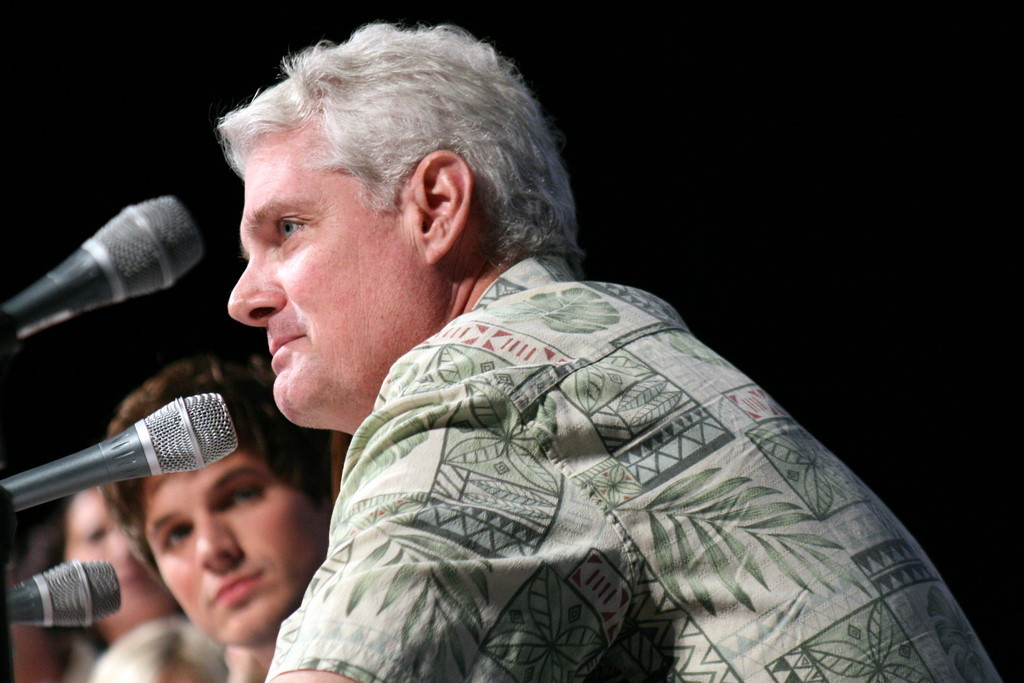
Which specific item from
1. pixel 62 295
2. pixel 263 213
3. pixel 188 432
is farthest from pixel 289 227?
pixel 62 295

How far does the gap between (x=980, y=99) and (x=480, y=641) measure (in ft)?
8.56

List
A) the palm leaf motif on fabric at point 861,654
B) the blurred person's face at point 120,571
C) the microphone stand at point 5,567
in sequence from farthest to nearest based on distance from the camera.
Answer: the blurred person's face at point 120,571 → the palm leaf motif on fabric at point 861,654 → the microphone stand at point 5,567

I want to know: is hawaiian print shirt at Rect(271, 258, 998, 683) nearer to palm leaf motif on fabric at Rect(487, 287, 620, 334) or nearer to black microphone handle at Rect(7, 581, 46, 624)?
palm leaf motif on fabric at Rect(487, 287, 620, 334)

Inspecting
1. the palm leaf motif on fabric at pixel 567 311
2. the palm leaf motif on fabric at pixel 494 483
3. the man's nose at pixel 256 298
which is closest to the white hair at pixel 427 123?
the man's nose at pixel 256 298

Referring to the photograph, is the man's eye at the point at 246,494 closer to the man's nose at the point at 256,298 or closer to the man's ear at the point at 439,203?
the man's nose at the point at 256,298

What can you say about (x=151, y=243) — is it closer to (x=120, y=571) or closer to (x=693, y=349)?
(x=693, y=349)

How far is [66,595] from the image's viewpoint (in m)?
1.08

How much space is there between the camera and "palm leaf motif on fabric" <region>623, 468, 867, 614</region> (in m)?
0.91

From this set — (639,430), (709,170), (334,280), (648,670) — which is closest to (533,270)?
(334,280)

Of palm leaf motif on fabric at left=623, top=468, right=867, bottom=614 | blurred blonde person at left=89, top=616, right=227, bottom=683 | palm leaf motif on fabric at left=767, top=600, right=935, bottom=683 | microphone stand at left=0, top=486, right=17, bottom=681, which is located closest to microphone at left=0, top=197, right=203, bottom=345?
microphone stand at left=0, top=486, right=17, bottom=681

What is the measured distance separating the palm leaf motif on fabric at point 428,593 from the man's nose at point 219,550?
1676mm

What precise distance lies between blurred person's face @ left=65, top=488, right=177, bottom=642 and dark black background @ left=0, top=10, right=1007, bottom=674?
Result: 0.72 ft

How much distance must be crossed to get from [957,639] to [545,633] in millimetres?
381

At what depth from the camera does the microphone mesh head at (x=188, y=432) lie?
3.57 feet
